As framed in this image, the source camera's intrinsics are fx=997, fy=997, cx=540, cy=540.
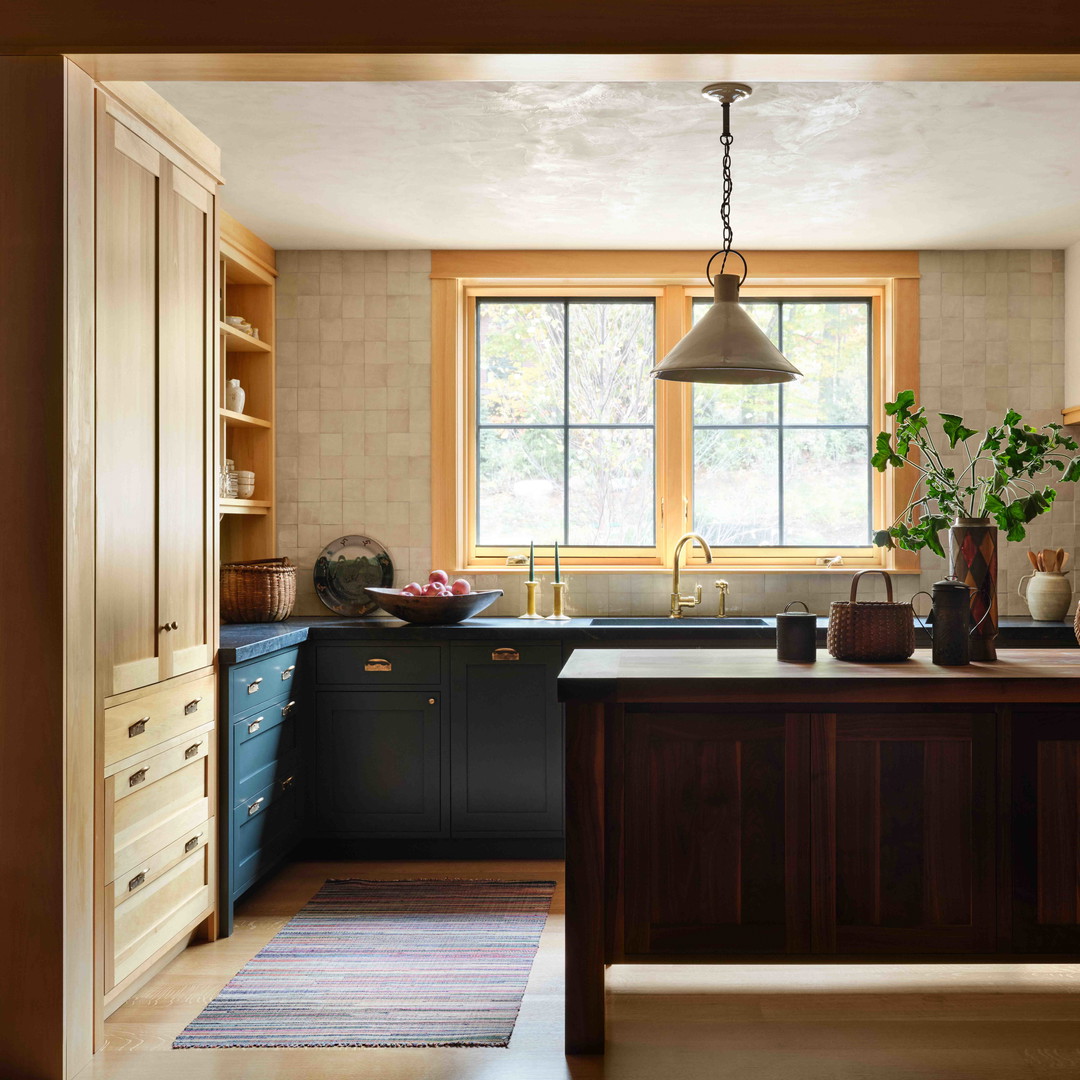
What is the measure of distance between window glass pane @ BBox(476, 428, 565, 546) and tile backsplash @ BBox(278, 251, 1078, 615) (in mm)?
244

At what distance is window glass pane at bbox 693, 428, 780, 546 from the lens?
471 centimetres

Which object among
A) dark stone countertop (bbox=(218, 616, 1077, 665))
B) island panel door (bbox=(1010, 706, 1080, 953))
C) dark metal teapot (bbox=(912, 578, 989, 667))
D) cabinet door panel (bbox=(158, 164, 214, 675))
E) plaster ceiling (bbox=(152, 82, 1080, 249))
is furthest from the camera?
dark stone countertop (bbox=(218, 616, 1077, 665))

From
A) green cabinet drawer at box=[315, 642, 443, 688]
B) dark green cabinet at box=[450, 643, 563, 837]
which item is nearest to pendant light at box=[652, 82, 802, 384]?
dark green cabinet at box=[450, 643, 563, 837]

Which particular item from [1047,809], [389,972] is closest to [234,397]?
[389,972]

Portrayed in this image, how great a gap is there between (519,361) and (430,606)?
140 cm

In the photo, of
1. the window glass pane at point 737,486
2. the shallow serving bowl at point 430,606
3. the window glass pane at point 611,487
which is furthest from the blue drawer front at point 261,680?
the window glass pane at point 737,486

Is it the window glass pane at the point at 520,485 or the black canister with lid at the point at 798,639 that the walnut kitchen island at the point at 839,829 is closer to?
the black canister with lid at the point at 798,639

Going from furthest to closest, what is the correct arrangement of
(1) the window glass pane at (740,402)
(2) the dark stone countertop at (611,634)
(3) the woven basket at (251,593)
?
1. (1) the window glass pane at (740,402)
2. (3) the woven basket at (251,593)
3. (2) the dark stone countertop at (611,634)

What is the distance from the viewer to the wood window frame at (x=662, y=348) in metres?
4.58

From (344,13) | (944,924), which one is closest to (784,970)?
(944,924)

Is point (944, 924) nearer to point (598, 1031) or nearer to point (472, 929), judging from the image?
point (598, 1031)

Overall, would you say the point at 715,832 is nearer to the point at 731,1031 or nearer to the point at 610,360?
the point at 731,1031

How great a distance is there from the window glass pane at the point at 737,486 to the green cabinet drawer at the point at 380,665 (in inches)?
59.3

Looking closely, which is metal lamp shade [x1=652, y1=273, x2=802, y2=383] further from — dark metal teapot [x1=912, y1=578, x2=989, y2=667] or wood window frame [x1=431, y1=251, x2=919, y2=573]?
wood window frame [x1=431, y1=251, x2=919, y2=573]
